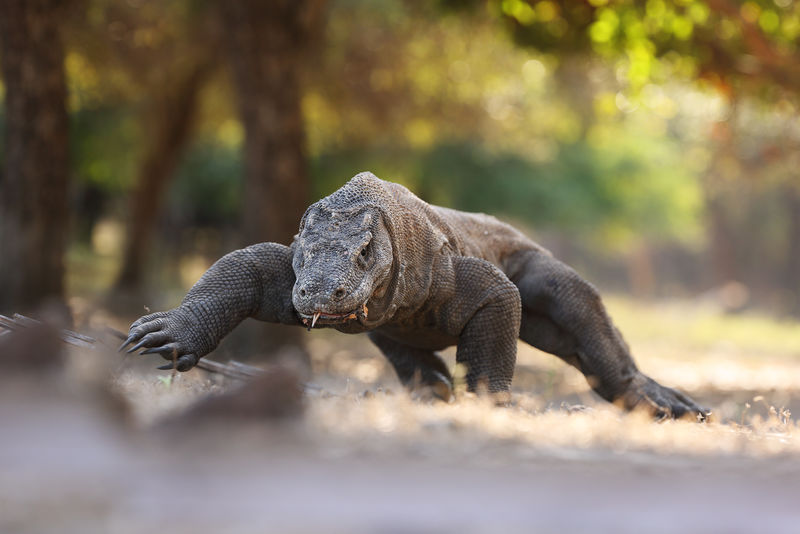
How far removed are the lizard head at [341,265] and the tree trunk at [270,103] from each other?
6.56 m

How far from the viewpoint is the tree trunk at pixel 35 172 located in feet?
32.1

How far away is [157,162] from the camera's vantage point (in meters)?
16.9

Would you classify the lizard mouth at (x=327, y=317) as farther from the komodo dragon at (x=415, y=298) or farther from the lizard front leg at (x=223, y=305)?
the lizard front leg at (x=223, y=305)

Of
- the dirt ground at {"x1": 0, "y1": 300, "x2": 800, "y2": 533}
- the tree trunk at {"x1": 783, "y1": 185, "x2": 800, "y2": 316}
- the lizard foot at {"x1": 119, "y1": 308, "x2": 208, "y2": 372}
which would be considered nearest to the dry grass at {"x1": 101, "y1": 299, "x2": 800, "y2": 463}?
the dirt ground at {"x1": 0, "y1": 300, "x2": 800, "y2": 533}

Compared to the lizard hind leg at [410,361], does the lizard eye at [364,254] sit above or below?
above

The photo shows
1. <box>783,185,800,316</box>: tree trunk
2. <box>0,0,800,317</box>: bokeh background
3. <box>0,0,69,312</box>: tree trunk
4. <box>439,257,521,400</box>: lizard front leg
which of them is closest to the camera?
<box>439,257,521,400</box>: lizard front leg

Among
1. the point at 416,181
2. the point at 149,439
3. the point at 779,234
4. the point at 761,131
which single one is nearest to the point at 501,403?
the point at 149,439

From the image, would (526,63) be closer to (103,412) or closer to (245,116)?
(245,116)

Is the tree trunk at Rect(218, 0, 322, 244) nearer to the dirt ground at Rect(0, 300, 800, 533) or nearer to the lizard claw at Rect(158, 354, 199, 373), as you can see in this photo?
the lizard claw at Rect(158, 354, 199, 373)

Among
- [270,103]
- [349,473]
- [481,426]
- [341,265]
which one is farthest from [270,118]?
[349,473]

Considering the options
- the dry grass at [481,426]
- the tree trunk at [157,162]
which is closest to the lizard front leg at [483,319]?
the dry grass at [481,426]

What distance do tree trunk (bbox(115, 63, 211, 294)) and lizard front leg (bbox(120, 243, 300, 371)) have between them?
1207cm

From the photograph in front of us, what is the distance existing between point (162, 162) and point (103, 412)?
15068 millimetres

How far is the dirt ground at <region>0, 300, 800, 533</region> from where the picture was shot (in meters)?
2.02
